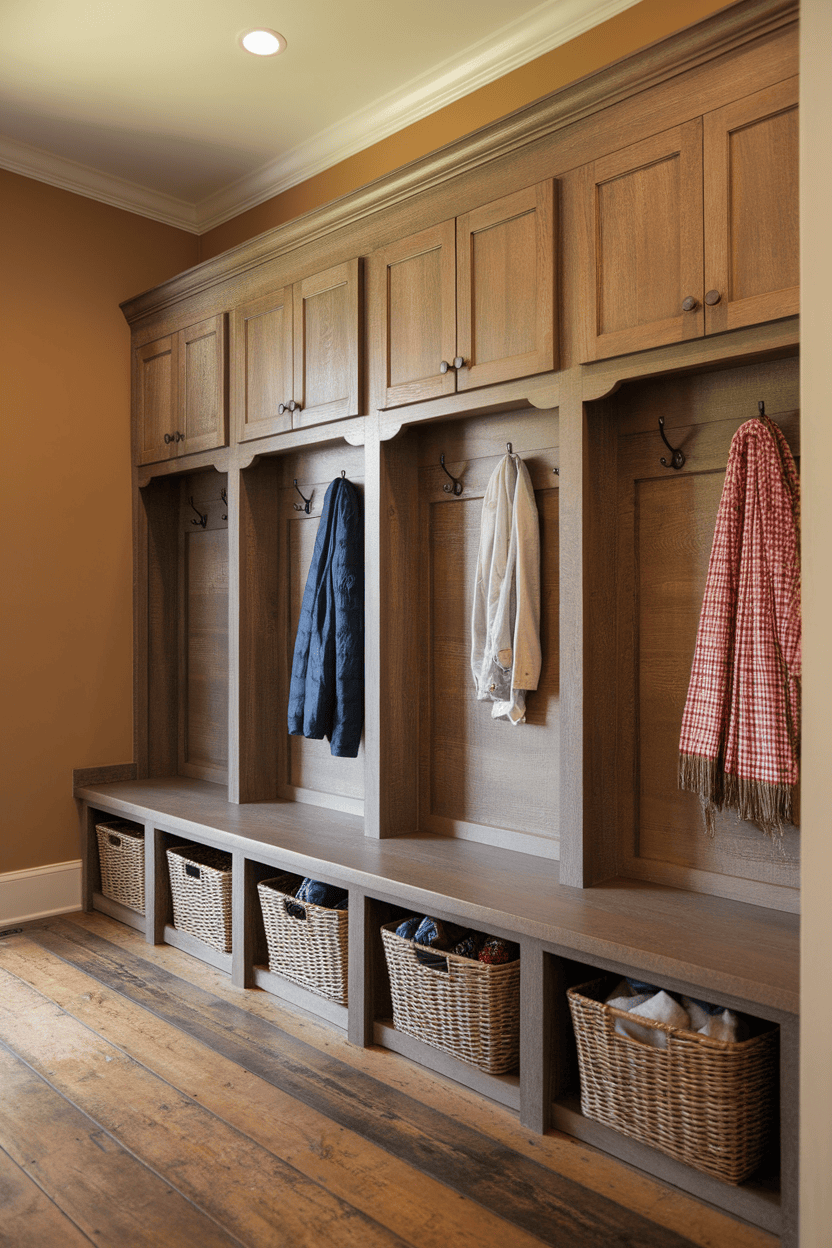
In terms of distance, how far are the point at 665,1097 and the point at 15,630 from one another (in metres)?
2.78

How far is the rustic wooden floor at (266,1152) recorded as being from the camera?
1727mm

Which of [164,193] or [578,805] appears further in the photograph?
[164,193]

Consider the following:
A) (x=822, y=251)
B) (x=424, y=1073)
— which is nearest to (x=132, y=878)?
(x=424, y=1073)

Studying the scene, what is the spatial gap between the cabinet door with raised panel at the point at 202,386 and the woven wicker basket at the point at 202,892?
4.89 ft

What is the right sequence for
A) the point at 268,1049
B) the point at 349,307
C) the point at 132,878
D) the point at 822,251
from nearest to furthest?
the point at 822,251
the point at 268,1049
the point at 349,307
the point at 132,878

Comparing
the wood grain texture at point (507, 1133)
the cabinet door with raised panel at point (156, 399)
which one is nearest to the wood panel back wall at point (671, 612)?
the wood grain texture at point (507, 1133)

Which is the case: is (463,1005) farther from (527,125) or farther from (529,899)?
(527,125)

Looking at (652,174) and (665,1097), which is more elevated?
(652,174)

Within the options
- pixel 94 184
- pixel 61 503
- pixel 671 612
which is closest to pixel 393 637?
pixel 671 612

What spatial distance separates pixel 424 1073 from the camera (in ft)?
7.64

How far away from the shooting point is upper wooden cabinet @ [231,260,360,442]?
2.89 metres

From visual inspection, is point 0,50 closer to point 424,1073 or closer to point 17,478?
point 17,478

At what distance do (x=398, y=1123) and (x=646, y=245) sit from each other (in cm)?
206

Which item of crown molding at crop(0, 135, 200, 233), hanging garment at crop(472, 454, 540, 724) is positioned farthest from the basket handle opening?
crown molding at crop(0, 135, 200, 233)
